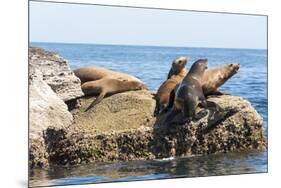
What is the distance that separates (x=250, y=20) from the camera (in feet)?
18.8

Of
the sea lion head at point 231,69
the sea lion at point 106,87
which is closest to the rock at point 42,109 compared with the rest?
the sea lion at point 106,87

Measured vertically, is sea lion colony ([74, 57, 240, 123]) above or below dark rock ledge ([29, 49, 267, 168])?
above

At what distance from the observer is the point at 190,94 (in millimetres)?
5598

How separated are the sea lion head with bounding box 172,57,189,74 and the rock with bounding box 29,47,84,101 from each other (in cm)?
73

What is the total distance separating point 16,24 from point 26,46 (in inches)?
6.3

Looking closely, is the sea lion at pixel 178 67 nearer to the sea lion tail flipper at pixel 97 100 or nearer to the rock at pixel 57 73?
the sea lion tail flipper at pixel 97 100

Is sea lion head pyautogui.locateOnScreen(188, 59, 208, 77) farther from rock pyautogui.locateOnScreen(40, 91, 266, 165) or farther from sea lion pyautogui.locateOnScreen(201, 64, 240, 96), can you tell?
rock pyautogui.locateOnScreen(40, 91, 266, 165)

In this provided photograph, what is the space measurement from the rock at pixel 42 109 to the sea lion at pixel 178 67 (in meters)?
0.84

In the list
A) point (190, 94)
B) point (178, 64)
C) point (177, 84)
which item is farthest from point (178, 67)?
point (190, 94)

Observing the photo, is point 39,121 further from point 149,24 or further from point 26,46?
point 149,24

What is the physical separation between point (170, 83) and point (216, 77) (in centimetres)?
40

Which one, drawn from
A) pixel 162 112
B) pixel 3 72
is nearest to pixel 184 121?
pixel 162 112

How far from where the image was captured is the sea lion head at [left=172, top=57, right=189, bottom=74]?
5.44 m

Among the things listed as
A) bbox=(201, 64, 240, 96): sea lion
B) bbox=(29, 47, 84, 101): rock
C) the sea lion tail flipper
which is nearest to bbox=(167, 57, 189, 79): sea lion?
bbox=(201, 64, 240, 96): sea lion
